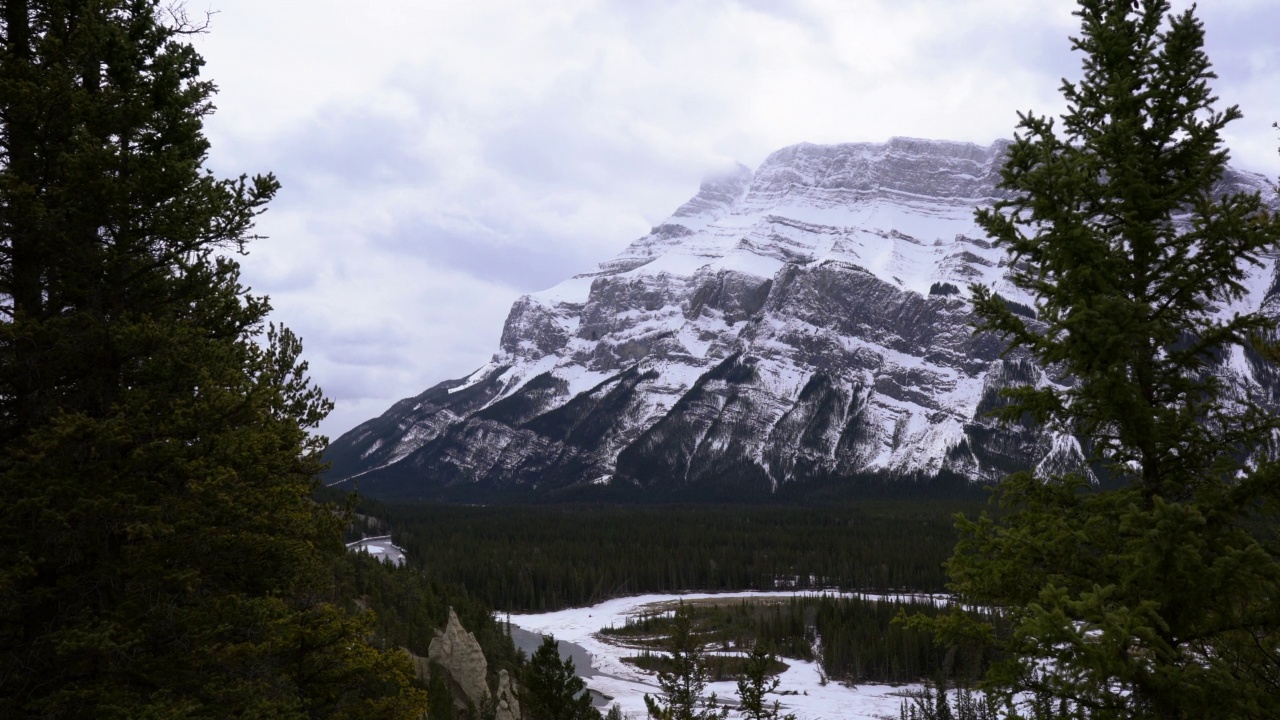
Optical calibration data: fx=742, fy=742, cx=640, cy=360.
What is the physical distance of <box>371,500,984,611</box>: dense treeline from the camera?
123 metres

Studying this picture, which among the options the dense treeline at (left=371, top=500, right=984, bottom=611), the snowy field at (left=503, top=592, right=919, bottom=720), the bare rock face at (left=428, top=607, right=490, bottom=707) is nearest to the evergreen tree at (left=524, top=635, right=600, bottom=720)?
the bare rock face at (left=428, top=607, right=490, bottom=707)

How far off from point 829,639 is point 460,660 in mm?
59194

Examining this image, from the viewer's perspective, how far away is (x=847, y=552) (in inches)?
5482

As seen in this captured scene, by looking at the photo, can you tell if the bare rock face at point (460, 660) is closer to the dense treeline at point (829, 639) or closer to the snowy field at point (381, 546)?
the dense treeline at point (829, 639)

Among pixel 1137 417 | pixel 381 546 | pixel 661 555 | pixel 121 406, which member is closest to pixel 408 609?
pixel 121 406

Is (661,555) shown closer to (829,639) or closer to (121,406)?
(829,639)

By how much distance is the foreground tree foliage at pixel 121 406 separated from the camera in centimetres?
897

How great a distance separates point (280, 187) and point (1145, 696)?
13558mm

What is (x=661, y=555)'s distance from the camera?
143 meters

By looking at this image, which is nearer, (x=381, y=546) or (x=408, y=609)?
(x=408, y=609)

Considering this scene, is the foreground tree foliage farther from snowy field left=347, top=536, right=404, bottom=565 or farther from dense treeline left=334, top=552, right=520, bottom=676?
snowy field left=347, top=536, right=404, bottom=565

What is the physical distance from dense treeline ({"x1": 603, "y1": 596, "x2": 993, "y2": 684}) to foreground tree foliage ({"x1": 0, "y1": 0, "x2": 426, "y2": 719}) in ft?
192

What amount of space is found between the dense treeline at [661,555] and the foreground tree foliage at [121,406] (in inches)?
4119

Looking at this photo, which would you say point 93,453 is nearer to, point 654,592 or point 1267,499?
point 1267,499
